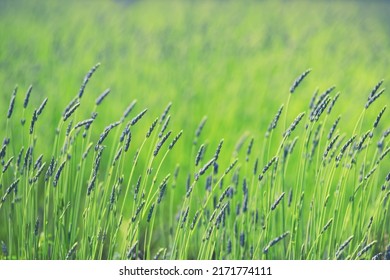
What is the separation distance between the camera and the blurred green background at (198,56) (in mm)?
2494

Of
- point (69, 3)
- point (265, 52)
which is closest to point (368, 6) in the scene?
point (265, 52)

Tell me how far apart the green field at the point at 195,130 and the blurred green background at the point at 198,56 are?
0.01m

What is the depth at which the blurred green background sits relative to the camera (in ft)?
8.18

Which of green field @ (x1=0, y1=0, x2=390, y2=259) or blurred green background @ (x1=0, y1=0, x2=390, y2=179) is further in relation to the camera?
blurred green background @ (x1=0, y1=0, x2=390, y2=179)

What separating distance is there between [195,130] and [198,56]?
96cm

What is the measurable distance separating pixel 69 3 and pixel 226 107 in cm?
189

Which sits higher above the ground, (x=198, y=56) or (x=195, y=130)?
(x=198, y=56)

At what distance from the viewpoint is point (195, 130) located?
2332mm

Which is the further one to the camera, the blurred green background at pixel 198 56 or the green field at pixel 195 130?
the blurred green background at pixel 198 56

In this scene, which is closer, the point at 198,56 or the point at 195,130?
the point at 195,130

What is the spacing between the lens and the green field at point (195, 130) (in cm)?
151

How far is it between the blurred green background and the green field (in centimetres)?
1

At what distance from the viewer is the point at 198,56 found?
319cm
